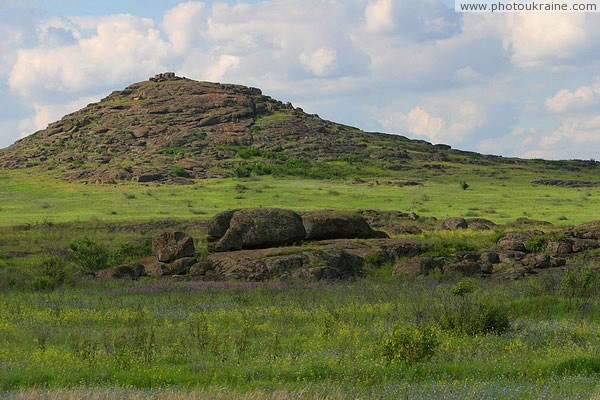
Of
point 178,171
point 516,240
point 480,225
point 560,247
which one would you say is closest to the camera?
point 560,247

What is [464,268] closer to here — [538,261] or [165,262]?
[538,261]

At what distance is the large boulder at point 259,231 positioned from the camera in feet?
119

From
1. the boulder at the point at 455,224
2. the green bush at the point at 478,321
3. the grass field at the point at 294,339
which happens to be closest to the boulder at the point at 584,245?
the grass field at the point at 294,339

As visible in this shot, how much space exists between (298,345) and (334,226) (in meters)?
22.8

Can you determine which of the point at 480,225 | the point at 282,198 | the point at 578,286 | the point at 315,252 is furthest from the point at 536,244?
the point at 282,198

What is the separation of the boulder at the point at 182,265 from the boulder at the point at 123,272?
145 cm

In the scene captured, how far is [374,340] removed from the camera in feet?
54.9

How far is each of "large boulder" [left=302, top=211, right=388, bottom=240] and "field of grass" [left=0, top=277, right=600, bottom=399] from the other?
491 inches

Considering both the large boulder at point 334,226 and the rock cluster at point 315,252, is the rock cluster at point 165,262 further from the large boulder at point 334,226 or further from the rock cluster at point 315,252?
the large boulder at point 334,226

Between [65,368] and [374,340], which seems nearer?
[65,368]

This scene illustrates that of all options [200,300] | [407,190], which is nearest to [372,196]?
[407,190]

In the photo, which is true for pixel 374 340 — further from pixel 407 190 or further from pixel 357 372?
pixel 407 190

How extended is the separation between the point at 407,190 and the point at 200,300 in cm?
7552

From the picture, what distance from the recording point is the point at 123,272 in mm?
→ 32375
